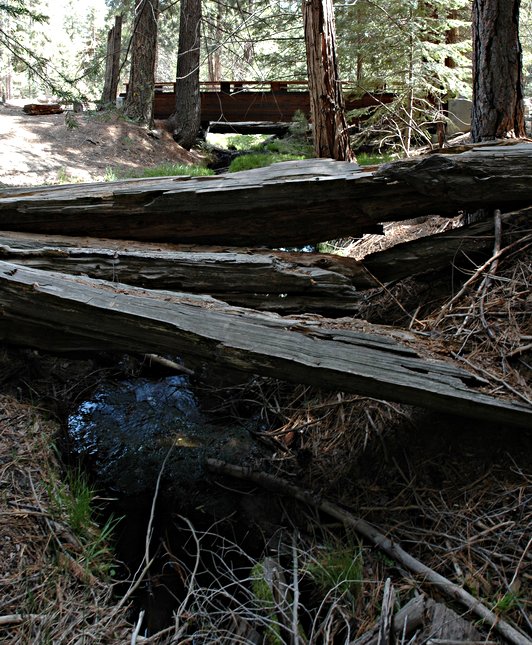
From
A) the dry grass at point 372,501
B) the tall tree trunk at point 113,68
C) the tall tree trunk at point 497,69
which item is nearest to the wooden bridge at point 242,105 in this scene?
the tall tree trunk at point 113,68

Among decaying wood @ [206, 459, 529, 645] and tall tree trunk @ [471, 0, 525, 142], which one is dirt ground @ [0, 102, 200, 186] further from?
decaying wood @ [206, 459, 529, 645]

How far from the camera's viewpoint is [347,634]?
2414 millimetres

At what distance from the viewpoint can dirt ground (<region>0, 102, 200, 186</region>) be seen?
1049cm

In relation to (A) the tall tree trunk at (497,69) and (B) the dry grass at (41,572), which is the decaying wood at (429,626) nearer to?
(B) the dry grass at (41,572)

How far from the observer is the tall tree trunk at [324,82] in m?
5.36

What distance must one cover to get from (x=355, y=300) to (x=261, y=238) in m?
0.90

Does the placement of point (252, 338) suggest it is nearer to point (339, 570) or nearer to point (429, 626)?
point (339, 570)

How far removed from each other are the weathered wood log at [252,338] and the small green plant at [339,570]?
2.79 feet

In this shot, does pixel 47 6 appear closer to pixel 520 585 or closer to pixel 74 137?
pixel 74 137

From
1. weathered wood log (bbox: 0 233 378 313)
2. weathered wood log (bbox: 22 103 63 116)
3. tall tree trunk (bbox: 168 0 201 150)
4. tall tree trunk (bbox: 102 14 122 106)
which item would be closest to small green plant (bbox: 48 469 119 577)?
weathered wood log (bbox: 0 233 378 313)

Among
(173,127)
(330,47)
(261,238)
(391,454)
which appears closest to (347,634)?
(391,454)

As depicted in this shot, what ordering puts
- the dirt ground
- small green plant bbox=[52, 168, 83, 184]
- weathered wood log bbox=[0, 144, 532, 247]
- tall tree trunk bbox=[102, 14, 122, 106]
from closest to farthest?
weathered wood log bbox=[0, 144, 532, 247] → small green plant bbox=[52, 168, 83, 184] → the dirt ground → tall tree trunk bbox=[102, 14, 122, 106]

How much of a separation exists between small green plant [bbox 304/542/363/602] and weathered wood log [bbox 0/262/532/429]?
0.85 m

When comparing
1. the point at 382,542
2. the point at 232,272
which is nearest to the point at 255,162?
the point at 232,272
